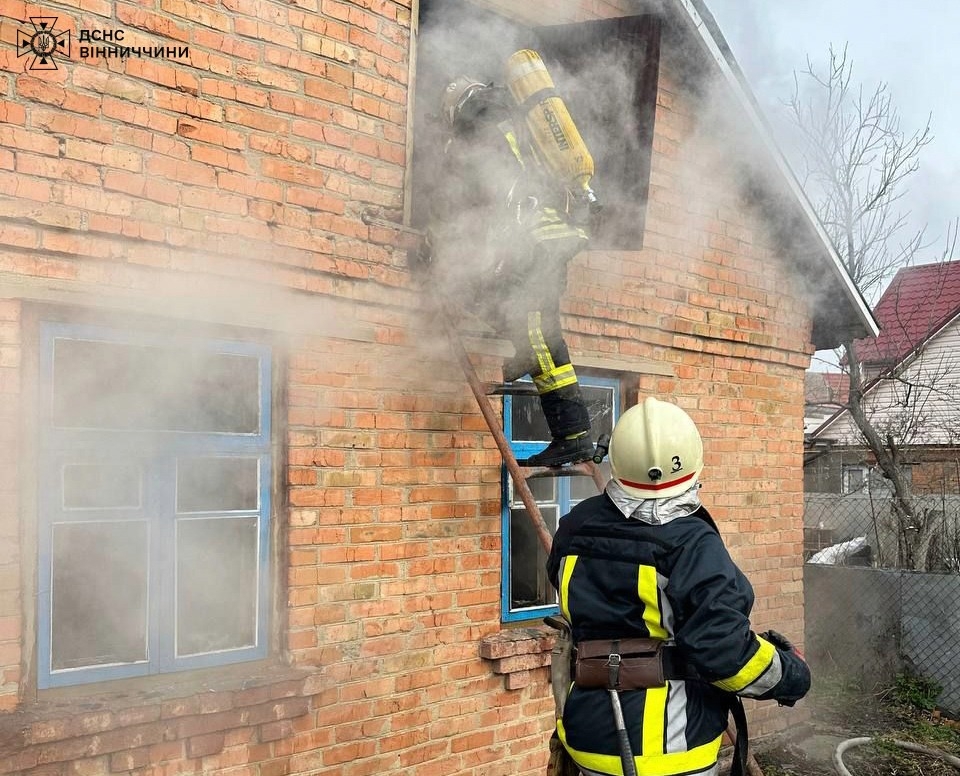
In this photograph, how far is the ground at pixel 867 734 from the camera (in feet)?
21.1

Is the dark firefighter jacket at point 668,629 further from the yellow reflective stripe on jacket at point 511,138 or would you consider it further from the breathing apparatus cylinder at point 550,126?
the yellow reflective stripe on jacket at point 511,138

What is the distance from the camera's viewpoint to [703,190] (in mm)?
6402

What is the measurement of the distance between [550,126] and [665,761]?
263cm

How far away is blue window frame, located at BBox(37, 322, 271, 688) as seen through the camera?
358 centimetres

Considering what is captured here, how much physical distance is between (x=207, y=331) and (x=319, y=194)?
83 centimetres

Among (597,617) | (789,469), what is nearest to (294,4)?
(597,617)

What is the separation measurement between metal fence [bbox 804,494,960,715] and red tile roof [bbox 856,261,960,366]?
34.0ft

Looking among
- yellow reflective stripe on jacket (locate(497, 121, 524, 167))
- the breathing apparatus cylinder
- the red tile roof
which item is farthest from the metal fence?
the red tile roof

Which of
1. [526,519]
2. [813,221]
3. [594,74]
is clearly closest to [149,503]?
[526,519]

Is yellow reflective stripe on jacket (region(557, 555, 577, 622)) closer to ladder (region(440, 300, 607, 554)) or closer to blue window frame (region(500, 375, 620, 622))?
ladder (region(440, 300, 607, 554))

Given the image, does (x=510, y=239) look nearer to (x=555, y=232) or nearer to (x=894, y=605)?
(x=555, y=232)

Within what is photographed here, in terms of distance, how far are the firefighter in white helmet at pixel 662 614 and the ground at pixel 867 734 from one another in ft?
12.6

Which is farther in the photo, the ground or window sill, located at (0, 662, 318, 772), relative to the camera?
the ground

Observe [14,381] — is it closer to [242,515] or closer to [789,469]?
[242,515]
